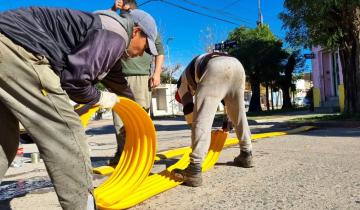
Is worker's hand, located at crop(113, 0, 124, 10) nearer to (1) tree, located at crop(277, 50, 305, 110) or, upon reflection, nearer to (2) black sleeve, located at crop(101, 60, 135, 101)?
(2) black sleeve, located at crop(101, 60, 135, 101)

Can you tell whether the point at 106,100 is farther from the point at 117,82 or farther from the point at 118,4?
the point at 118,4

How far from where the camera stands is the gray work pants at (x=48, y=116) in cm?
233

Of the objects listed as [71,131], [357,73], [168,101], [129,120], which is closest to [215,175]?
[129,120]

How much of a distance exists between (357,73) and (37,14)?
12.5 metres

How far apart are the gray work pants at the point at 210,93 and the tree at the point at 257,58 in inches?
917

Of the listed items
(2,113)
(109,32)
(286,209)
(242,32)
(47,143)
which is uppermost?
(242,32)

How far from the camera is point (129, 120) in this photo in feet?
13.1

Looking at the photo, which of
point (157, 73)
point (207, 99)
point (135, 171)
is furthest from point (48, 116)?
point (157, 73)

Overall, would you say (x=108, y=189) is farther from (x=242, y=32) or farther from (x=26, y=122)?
(x=242, y=32)

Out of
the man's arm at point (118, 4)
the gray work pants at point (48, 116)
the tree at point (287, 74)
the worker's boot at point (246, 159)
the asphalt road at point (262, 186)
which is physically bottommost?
the asphalt road at point (262, 186)

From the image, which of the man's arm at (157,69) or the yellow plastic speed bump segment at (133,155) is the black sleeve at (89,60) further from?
the man's arm at (157,69)

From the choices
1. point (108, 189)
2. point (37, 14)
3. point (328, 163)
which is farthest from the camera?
point (328, 163)

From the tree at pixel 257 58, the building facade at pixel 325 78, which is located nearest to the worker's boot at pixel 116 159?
the building facade at pixel 325 78

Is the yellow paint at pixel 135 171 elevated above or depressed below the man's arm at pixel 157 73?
below
